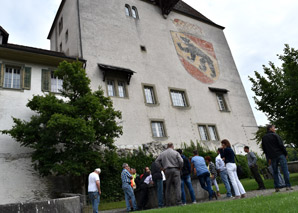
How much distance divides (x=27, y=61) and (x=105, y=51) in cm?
652

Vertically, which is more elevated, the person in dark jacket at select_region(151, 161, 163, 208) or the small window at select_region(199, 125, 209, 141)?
the small window at select_region(199, 125, 209, 141)

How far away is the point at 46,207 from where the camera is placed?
17.5 feet

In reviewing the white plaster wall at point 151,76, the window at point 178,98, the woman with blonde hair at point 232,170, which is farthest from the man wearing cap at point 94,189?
the window at point 178,98

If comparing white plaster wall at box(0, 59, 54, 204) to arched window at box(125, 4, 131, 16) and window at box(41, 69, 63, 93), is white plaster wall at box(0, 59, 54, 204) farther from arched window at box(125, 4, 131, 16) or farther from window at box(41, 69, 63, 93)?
arched window at box(125, 4, 131, 16)

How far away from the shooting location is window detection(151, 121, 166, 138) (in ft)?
65.2

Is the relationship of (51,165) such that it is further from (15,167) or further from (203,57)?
(203,57)

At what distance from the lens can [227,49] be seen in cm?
3161

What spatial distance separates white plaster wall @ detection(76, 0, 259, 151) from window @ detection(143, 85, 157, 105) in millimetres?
467

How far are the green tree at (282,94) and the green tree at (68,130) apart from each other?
8179 millimetres

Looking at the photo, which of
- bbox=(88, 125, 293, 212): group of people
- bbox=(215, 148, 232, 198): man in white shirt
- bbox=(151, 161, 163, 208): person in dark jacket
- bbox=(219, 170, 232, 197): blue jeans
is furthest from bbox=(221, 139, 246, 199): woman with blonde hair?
bbox=(151, 161, 163, 208): person in dark jacket

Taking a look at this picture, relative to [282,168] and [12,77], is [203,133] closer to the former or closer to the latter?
[282,168]

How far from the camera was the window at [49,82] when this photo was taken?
1603 centimetres

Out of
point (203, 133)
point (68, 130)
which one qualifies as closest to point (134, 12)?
point (203, 133)

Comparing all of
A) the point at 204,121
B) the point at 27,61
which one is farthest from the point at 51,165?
the point at 204,121
